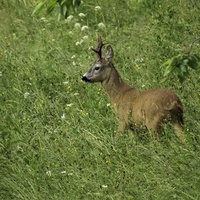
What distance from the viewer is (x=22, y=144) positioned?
24.2ft

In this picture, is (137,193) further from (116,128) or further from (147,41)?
(147,41)

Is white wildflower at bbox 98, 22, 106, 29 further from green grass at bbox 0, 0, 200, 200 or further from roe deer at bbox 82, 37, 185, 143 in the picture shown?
roe deer at bbox 82, 37, 185, 143

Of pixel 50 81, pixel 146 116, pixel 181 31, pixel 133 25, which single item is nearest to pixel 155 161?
pixel 146 116

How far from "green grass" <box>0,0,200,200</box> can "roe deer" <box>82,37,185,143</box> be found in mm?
118

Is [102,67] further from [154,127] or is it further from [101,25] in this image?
[101,25]

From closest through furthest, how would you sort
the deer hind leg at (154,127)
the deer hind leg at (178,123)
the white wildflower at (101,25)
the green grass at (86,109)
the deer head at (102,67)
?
1. the green grass at (86,109)
2. the deer hind leg at (178,123)
3. the deer hind leg at (154,127)
4. the deer head at (102,67)
5. the white wildflower at (101,25)

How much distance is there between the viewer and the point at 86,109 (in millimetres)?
8500

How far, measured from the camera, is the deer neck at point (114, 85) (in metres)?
8.89

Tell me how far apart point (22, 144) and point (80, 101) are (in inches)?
62.9

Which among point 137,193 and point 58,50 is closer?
point 137,193

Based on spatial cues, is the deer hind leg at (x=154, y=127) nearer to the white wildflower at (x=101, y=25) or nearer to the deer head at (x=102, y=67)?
the deer head at (x=102, y=67)

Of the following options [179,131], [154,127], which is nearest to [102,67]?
[154,127]

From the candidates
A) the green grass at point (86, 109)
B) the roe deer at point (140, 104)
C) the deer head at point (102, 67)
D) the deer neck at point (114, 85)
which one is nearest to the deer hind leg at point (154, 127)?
the roe deer at point (140, 104)

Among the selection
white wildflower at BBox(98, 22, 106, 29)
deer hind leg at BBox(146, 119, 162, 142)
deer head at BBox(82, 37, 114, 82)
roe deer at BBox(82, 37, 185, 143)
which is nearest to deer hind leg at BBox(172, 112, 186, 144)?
roe deer at BBox(82, 37, 185, 143)
